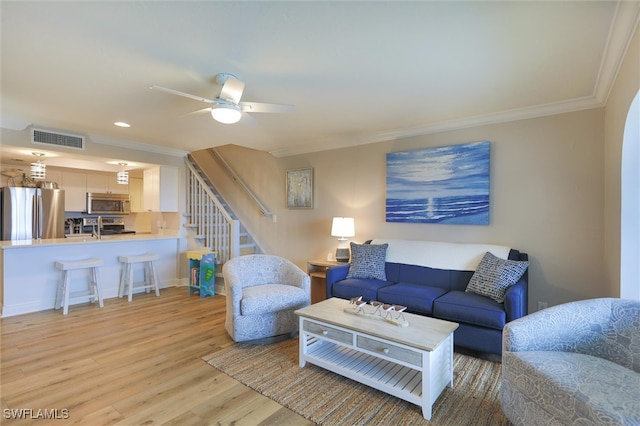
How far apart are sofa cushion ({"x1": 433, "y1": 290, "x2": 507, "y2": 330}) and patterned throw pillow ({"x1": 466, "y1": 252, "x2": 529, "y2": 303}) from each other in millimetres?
74

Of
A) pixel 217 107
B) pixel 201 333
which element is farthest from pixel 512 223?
pixel 201 333

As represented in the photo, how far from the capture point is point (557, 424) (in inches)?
58.2

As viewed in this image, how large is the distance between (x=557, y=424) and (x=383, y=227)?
291 cm

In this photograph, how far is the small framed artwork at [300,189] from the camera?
4984 millimetres

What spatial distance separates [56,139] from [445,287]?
204 inches

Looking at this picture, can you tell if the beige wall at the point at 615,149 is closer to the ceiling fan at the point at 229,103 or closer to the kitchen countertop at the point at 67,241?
the ceiling fan at the point at 229,103

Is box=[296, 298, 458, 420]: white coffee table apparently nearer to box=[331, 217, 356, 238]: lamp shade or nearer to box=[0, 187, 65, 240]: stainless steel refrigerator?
box=[331, 217, 356, 238]: lamp shade

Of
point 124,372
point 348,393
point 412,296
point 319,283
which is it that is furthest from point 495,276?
point 124,372

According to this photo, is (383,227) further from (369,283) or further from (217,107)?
(217,107)

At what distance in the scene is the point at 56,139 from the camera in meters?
4.08

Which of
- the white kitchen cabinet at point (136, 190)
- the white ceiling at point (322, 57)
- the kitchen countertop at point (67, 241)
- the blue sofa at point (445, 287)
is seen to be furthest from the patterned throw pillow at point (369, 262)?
the white kitchen cabinet at point (136, 190)

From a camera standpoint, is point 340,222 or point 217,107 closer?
point 217,107

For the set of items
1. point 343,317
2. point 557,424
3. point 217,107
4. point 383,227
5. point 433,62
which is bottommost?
point 557,424

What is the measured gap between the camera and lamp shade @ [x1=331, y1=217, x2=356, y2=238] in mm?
4223
